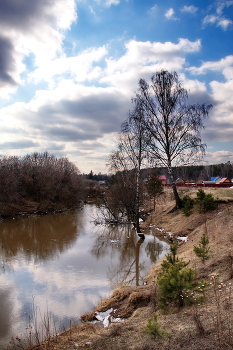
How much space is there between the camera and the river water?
666 centimetres

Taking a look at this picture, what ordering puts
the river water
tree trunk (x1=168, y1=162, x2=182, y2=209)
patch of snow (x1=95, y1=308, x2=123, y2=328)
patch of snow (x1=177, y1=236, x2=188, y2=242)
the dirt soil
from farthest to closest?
tree trunk (x1=168, y1=162, x2=182, y2=209)
patch of snow (x1=177, y1=236, x2=188, y2=242)
the river water
patch of snow (x1=95, y1=308, x2=123, y2=328)
the dirt soil

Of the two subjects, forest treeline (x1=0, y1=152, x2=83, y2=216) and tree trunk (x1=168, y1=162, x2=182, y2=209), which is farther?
forest treeline (x1=0, y1=152, x2=83, y2=216)

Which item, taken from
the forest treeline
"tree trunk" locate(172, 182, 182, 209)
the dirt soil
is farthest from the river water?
the forest treeline

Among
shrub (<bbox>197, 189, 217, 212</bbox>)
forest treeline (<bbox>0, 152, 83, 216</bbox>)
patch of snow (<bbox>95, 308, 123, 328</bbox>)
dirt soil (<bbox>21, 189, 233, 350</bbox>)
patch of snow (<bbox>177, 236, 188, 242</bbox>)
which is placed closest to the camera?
dirt soil (<bbox>21, 189, 233, 350</bbox>)

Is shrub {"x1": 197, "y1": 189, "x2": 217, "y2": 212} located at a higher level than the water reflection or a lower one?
higher

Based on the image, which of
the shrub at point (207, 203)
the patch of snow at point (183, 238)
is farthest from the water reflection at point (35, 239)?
the shrub at point (207, 203)

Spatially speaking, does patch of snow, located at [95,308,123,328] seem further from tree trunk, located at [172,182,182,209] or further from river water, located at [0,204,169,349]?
tree trunk, located at [172,182,182,209]

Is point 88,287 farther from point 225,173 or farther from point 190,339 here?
point 225,173

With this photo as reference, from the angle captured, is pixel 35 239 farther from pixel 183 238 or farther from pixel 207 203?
pixel 207 203

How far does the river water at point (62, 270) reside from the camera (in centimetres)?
666

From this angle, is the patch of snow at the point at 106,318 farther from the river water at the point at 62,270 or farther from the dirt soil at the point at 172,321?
the river water at the point at 62,270

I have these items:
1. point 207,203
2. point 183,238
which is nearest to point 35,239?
point 183,238

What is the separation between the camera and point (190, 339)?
3.59m

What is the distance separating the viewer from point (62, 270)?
9875mm
